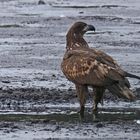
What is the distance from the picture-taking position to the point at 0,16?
3394 centimetres

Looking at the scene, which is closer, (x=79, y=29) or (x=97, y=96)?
(x=97, y=96)

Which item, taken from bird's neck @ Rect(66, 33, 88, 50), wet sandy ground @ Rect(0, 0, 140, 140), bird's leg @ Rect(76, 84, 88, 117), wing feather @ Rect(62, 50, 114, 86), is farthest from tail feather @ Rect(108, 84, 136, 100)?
bird's neck @ Rect(66, 33, 88, 50)

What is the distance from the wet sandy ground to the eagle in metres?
0.35

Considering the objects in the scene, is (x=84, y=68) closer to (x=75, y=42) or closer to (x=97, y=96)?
(x=97, y=96)

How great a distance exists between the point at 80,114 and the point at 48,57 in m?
7.69

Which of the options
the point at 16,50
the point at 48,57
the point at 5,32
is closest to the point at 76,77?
the point at 48,57

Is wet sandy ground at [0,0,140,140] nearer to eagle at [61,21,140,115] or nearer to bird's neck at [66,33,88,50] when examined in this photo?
eagle at [61,21,140,115]

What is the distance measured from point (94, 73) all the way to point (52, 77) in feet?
15.4

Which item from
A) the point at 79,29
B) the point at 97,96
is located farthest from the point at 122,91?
the point at 79,29

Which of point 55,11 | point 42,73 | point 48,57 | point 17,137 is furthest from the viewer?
point 55,11

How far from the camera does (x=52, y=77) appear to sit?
17.2 meters

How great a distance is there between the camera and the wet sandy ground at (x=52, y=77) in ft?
39.0

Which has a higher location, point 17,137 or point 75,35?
point 75,35

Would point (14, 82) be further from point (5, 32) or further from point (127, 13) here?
point (127, 13)
